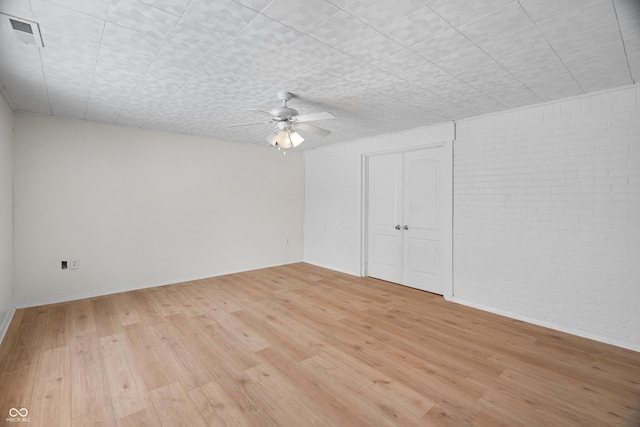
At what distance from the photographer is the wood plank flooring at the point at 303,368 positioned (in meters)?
1.88

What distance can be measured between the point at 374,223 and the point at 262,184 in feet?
7.91

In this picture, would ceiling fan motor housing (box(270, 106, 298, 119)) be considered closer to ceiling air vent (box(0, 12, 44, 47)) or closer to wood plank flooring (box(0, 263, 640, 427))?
ceiling air vent (box(0, 12, 44, 47))

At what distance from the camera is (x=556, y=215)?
312 cm

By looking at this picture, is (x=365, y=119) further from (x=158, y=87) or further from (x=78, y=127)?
(x=78, y=127)

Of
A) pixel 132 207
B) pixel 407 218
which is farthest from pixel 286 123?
pixel 132 207

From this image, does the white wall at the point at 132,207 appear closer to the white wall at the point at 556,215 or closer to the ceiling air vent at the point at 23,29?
the ceiling air vent at the point at 23,29

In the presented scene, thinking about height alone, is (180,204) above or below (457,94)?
below

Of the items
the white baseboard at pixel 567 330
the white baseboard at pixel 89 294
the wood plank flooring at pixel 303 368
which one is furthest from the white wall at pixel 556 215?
the white baseboard at pixel 89 294

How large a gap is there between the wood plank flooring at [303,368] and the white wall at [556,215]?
1.06 ft

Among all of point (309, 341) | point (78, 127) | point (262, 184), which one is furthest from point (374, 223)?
point (78, 127)

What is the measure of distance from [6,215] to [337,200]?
4684 millimetres

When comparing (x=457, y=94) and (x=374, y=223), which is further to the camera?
(x=374, y=223)

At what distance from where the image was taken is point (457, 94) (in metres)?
3.02

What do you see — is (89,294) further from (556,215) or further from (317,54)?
(556,215)
